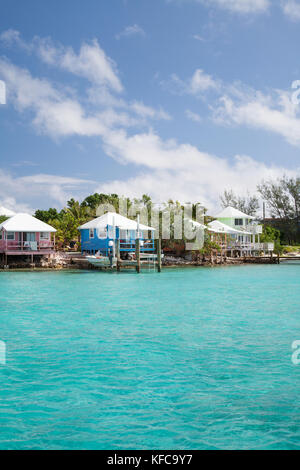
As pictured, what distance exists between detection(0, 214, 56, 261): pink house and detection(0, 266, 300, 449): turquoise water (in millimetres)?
23209

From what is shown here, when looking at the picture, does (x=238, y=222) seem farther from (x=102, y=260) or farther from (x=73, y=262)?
(x=102, y=260)

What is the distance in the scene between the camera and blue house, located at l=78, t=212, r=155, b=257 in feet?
145

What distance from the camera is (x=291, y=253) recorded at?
62.1m

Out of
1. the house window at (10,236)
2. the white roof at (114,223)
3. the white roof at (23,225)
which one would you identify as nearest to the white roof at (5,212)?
the white roof at (23,225)

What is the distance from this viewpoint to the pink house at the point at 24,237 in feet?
141

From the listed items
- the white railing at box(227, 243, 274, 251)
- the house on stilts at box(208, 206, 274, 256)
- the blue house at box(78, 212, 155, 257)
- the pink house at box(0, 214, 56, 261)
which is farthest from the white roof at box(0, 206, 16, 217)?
the white railing at box(227, 243, 274, 251)

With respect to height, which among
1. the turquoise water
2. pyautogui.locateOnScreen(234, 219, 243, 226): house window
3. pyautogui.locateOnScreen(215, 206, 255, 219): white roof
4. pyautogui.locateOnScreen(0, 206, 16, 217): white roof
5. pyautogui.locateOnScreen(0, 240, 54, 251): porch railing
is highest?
pyautogui.locateOnScreen(0, 206, 16, 217): white roof

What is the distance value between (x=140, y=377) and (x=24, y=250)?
35523 millimetres

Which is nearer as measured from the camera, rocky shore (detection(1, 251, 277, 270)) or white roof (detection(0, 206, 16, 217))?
rocky shore (detection(1, 251, 277, 270))

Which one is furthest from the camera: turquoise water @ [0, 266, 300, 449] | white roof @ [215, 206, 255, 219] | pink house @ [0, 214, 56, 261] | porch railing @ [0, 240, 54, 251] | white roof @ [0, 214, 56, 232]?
white roof @ [215, 206, 255, 219]

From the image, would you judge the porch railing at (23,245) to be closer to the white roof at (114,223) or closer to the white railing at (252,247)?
the white roof at (114,223)

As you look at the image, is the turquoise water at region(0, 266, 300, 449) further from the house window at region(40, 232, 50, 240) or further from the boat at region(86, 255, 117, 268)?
the house window at region(40, 232, 50, 240)

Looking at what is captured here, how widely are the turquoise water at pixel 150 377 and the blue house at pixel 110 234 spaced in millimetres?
23329
